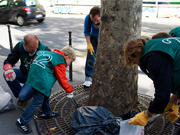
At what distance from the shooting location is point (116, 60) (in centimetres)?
288

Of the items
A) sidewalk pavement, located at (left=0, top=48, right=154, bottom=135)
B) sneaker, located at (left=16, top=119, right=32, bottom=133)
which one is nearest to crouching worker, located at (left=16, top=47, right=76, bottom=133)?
sneaker, located at (left=16, top=119, right=32, bottom=133)

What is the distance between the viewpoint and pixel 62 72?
8.84ft

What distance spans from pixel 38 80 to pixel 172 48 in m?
1.66

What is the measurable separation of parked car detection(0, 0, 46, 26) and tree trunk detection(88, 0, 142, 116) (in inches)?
410

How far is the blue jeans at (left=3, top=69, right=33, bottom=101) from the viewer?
2.84m

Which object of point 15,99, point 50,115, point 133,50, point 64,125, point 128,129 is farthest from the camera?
point 15,99

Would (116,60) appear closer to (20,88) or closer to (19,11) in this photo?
(20,88)

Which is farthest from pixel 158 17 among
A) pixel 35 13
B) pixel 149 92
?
pixel 149 92

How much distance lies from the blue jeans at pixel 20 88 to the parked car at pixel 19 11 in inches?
381

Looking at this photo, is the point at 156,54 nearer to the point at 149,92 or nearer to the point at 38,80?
the point at 38,80

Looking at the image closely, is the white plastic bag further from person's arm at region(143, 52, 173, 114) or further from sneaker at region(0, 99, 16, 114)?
sneaker at region(0, 99, 16, 114)

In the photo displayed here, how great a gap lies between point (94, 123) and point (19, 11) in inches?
447

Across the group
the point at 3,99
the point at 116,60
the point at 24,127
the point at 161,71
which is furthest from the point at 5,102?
the point at 161,71

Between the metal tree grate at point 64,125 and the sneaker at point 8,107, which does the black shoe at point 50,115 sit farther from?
the sneaker at point 8,107
